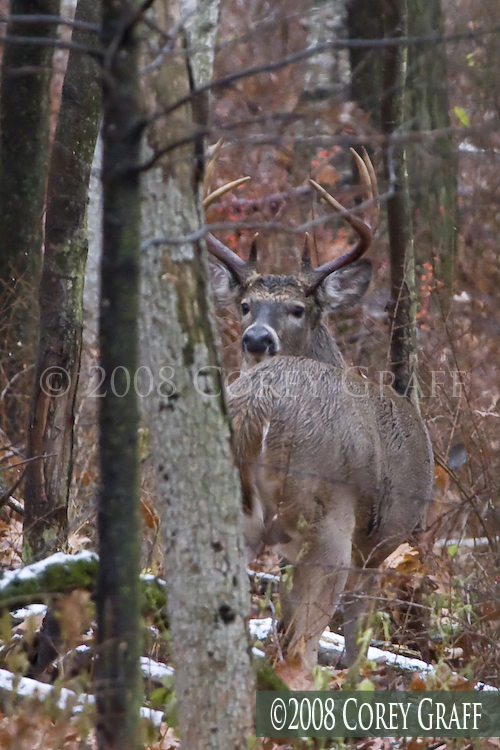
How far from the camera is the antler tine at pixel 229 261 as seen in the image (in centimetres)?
694

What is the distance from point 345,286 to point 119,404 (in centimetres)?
461

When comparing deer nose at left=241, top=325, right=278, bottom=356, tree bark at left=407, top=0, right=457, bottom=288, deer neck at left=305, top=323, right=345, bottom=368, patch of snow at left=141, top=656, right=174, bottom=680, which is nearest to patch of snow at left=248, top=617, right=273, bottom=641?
patch of snow at left=141, top=656, right=174, bottom=680

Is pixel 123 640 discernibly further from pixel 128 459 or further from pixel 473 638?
pixel 473 638

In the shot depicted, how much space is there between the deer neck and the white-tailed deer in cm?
85

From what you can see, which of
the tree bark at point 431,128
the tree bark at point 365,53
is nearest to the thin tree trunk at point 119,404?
the tree bark at point 431,128

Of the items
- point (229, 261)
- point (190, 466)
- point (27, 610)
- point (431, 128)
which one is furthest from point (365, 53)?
point (190, 466)

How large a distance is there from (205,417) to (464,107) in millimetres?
12215

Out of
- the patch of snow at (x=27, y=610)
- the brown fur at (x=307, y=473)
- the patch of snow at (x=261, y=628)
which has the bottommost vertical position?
the patch of snow at (x=261, y=628)

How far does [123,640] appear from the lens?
95.6 inches

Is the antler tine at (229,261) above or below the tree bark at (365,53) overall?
below

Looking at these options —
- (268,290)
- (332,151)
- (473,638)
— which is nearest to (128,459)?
(473,638)

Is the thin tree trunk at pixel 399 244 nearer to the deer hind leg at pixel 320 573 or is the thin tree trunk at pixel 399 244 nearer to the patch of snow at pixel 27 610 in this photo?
the deer hind leg at pixel 320 573

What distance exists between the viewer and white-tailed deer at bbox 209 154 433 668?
15.2 feet

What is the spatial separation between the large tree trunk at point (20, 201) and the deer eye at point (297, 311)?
179cm
